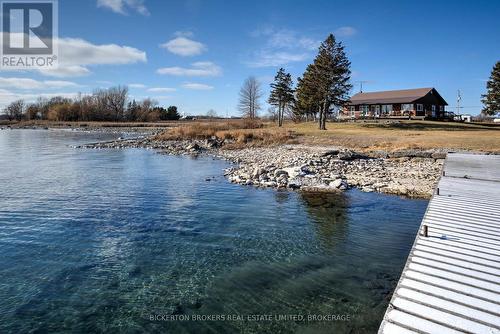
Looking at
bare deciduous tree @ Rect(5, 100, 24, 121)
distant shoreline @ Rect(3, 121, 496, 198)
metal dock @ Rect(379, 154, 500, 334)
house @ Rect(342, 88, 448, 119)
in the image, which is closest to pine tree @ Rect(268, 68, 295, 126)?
house @ Rect(342, 88, 448, 119)

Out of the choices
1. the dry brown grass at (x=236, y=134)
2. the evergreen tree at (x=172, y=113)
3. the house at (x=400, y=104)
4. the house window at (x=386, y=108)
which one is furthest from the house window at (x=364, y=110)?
the evergreen tree at (x=172, y=113)

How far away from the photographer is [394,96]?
71625mm

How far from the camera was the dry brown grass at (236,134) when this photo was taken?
41344 mm

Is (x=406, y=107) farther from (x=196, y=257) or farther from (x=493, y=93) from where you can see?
(x=196, y=257)

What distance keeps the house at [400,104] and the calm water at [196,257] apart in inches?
2022

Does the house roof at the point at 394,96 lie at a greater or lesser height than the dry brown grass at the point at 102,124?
greater

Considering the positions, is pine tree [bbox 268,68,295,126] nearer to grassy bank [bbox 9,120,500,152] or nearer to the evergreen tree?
grassy bank [bbox 9,120,500,152]

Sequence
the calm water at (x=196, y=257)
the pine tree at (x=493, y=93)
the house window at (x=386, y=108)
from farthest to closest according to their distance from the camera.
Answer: the house window at (x=386, y=108)
the pine tree at (x=493, y=93)
the calm water at (x=196, y=257)

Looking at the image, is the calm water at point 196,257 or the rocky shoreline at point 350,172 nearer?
the calm water at point 196,257

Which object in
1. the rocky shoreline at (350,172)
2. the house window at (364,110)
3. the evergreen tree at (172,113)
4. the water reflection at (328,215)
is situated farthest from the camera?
the evergreen tree at (172,113)

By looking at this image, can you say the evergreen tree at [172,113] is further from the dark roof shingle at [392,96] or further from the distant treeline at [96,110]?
the dark roof shingle at [392,96]

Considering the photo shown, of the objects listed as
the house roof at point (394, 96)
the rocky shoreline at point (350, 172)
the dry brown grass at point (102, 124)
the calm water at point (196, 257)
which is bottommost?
the calm water at point (196, 257)

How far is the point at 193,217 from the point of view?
1366 cm

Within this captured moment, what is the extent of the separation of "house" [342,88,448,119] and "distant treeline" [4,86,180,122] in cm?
7969
